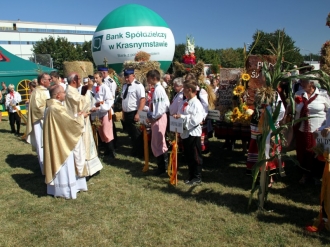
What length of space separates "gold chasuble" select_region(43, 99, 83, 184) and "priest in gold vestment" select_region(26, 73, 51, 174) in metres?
1.44

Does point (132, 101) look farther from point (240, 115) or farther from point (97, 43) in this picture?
point (97, 43)

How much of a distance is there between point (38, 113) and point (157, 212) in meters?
3.33

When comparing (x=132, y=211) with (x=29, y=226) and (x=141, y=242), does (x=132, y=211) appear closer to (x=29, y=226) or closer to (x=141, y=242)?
(x=141, y=242)

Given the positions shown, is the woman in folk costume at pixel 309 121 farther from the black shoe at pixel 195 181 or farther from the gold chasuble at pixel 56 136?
the gold chasuble at pixel 56 136

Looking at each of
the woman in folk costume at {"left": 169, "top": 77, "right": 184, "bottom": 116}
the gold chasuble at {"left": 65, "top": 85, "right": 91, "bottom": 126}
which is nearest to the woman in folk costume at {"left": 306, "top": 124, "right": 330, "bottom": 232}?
the woman in folk costume at {"left": 169, "top": 77, "right": 184, "bottom": 116}

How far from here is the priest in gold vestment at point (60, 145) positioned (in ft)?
→ 14.9

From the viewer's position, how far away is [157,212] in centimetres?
412

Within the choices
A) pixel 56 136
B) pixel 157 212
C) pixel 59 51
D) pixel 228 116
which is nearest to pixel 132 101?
pixel 228 116

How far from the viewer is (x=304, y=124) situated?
4879mm

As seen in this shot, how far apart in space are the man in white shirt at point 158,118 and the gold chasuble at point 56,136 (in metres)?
1.47

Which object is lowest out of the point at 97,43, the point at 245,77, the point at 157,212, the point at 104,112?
the point at 157,212

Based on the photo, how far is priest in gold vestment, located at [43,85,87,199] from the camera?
454 centimetres

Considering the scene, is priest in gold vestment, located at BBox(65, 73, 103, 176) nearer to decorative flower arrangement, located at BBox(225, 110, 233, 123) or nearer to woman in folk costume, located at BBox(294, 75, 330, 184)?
decorative flower arrangement, located at BBox(225, 110, 233, 123)

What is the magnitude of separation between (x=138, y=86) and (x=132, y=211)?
10.3 feet
